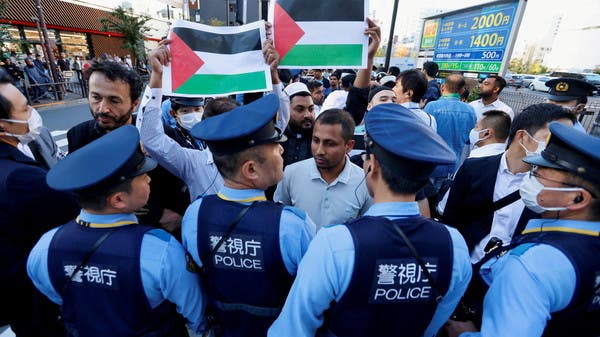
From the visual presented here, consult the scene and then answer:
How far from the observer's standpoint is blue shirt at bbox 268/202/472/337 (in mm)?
1183

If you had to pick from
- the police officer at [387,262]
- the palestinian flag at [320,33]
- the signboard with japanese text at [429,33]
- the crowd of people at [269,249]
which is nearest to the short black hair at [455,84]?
the palestinian flag at [320,33]

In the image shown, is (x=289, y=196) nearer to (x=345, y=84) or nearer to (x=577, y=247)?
(x=577, y=247)

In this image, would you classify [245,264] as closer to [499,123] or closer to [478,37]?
[499,123]

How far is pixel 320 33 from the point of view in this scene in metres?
2.31

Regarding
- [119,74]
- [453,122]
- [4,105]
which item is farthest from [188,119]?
[453,122]

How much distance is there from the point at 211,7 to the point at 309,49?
3323 cm

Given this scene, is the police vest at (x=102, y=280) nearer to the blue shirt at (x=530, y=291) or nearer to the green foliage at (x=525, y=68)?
the blue shirt at (x=530, y=291)

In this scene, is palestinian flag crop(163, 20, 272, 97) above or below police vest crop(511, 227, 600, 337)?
above

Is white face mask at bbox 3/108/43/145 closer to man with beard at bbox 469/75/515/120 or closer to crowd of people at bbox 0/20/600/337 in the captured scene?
crowd of people at bbox 0/20/600/337

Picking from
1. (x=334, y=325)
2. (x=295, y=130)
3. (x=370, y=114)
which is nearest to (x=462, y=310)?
(x=334, y=325)

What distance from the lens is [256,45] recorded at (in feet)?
7.56

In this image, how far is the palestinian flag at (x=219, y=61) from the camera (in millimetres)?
2209

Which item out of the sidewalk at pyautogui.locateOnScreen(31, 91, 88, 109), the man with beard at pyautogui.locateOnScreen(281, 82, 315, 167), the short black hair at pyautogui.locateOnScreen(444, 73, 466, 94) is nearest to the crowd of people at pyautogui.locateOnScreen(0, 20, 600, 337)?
the man with beard at pyautogui.locateOnScreen(281, 82, 315, 167)

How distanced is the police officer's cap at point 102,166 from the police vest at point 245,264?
1.27 ft
